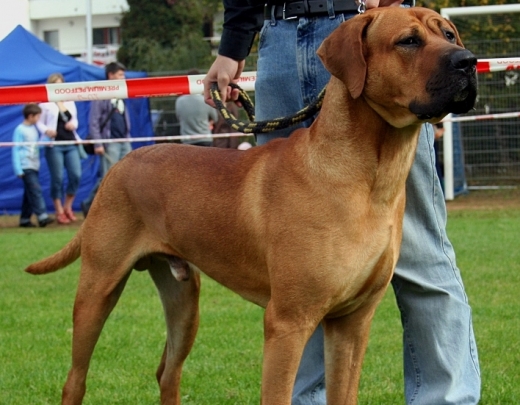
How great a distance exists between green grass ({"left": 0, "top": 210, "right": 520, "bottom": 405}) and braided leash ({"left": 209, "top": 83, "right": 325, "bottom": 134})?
4.87 feet

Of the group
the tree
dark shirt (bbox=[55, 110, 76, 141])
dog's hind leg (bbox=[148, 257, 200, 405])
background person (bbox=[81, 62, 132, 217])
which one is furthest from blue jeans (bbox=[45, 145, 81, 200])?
the tree

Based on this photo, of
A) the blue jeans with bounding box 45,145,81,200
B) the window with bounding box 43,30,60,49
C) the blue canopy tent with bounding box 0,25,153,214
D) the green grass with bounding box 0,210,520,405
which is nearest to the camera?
the green grass with bounding box 0,210,520,405

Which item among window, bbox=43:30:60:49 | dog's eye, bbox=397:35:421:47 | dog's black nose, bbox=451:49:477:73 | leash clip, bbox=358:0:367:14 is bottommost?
window, bbox=43:30:60:49

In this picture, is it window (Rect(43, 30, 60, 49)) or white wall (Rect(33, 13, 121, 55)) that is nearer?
white wall (Rect(33, 13, 121, 55))

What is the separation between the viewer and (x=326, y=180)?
11.5ft

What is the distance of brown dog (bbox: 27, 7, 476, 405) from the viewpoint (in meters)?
3.30

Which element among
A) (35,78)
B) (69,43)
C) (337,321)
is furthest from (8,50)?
(69,43)

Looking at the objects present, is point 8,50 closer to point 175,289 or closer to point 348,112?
point 175,289

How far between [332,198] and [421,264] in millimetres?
772

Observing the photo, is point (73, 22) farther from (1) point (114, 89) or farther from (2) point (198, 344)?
(2) point (198, 344)

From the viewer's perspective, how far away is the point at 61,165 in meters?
15.0

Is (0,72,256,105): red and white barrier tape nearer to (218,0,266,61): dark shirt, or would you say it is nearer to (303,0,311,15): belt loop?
(218,0,266,61): dark shirt

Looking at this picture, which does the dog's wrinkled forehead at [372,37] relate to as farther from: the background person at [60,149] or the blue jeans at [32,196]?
the blue jeans at [32,196]

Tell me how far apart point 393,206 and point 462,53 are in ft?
2.21
